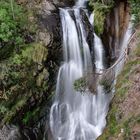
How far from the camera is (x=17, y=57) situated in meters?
12.9

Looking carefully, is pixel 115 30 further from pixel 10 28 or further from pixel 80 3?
pixel 10 28

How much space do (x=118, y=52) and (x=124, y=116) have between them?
6.63 m

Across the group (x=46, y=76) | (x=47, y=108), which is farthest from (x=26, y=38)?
(x=47, y=108)

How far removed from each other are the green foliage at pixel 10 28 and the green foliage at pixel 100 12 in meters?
3.34

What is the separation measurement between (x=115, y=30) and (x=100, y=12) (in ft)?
3.46

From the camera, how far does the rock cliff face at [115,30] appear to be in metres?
15.3

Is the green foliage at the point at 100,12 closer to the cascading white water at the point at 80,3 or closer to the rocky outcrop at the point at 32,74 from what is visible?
the cascading white water at the point at 80,3

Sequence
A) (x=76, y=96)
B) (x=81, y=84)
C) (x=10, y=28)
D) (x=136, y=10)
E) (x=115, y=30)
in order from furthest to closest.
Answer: (x=115, y=30), (x=76, y=96), (x=10, y=28), (x=136, y=10), (x=81, y=84)

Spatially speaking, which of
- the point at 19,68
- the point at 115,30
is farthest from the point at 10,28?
the point at 115,30

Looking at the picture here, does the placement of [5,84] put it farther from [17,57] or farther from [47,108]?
[47,108]

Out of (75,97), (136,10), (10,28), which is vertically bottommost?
(75,97)

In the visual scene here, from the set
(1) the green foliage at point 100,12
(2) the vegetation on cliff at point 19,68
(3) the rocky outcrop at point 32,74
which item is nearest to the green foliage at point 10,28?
(2) the vegetation on cliff at point 19,68

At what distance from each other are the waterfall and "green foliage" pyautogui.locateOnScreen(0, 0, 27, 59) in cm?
197

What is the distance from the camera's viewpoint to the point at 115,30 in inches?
606
